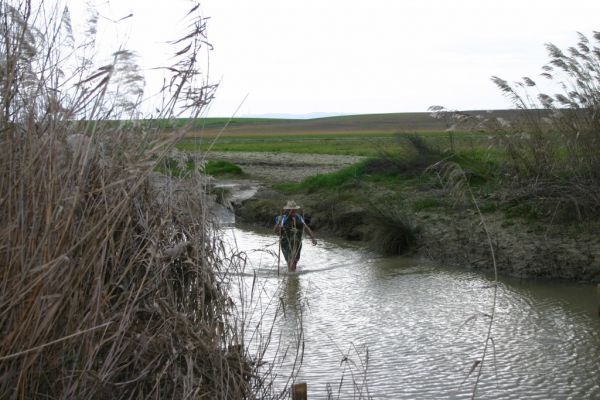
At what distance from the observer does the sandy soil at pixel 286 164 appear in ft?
95.5

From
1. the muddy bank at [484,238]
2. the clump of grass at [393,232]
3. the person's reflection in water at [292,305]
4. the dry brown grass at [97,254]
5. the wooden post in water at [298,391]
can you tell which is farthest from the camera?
the clump of grass at [393,232]

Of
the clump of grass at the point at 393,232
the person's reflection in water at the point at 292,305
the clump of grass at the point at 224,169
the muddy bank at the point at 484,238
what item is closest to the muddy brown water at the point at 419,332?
the person's reflection in water at the point at 292,305

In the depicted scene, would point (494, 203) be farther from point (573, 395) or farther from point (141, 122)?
point (141, 122)

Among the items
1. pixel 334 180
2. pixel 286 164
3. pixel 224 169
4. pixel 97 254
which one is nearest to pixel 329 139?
pixel 286 164

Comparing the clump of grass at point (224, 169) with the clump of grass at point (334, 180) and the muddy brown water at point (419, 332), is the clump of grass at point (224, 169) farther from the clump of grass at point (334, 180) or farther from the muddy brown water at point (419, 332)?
the muddy brown water at point (419, 332)

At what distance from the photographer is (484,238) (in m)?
14.7

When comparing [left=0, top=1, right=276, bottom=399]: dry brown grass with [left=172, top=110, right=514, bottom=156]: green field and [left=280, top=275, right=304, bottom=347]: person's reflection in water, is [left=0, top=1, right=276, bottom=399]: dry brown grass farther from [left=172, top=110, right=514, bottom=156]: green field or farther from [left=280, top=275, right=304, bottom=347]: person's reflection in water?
[left=280, top=275, right=304, bottom=347]: person's reflection in water

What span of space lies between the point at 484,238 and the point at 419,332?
5.17 meters

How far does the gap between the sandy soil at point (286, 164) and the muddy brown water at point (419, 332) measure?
1406 centimetres

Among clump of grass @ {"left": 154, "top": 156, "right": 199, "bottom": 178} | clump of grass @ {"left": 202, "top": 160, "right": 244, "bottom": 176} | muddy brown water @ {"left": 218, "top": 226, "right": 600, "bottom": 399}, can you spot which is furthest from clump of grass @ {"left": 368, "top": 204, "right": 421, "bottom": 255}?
clump of grass @ {"left": 202, "top": 160, "right": 244, "bottom": 176}

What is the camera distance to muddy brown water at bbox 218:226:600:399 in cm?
786

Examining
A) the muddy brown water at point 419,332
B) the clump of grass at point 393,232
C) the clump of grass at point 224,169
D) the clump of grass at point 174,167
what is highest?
the clump of grass at point 174,167

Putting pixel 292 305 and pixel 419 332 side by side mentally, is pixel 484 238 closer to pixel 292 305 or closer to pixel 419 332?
pixel 292 305

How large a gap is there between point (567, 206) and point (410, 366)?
6.62 metres
